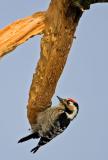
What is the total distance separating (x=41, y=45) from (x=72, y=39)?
245 millimetres

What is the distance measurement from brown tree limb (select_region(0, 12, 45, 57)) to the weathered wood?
0.07 m

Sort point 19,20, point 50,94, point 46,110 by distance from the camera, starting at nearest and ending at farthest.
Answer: point 19,20, point 50,94, point 46,110

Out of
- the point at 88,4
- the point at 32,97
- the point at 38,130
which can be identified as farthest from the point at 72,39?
the point at 38,130

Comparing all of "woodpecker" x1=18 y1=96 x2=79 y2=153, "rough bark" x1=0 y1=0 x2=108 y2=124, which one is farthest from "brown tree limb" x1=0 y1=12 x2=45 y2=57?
"woodpecker" x1=18 y1=96 x2=79 y2=153

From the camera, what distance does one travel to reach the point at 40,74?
109 inches

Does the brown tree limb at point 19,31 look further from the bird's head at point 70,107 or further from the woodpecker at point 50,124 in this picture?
the bird's head at point 70,107

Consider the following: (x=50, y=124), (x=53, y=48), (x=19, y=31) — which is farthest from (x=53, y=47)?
(x=50, y=124)

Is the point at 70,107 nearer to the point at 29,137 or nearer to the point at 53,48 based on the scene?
the point at 29,137

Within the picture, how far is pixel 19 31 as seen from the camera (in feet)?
8.58

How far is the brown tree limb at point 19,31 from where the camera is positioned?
2578 mm

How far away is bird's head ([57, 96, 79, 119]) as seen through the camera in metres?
3.72

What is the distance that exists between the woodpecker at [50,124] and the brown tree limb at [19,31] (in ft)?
2.77

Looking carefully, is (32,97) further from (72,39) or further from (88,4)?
(88,4)

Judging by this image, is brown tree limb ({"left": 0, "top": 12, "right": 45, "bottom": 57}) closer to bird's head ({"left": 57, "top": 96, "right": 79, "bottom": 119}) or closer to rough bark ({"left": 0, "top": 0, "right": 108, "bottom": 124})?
rough bark ({"left": 0, "top": 0, "right": 108, "bottom": 124})
